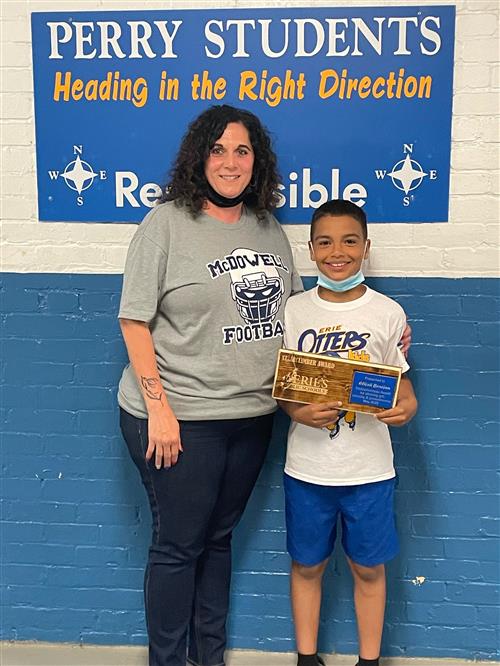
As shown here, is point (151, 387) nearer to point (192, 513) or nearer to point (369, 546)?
point (192, 513)

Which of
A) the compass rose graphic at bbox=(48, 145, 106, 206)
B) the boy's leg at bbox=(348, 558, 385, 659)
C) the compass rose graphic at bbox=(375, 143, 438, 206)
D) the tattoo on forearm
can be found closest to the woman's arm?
the tattoo on forearm

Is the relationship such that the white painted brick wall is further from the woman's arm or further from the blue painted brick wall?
the woman's arm

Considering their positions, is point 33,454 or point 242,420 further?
point 33,454

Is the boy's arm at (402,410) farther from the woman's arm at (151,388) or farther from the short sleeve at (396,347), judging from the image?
the woman's arm at (151,388)

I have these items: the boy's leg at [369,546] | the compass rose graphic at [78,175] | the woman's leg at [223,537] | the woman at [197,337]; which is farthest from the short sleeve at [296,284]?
the compass rose graphic at [78,175]

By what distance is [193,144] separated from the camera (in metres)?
2.12

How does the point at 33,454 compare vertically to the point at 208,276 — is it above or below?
below

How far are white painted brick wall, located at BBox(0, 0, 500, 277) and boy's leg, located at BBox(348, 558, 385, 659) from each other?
3.08 ft

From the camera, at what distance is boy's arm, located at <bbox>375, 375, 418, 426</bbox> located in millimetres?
2074

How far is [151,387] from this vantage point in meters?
2.05

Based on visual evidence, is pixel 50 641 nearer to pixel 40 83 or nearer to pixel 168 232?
pixel 168 232

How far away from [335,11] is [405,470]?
1491mm

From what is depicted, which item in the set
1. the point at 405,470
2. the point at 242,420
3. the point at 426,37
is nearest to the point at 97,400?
the point at 242,420

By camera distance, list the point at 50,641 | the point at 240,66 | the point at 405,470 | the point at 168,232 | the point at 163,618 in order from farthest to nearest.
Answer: the point at 50,641 → the point at 405,470 → the point at 240,66 → the point at 163,618 → the point at 168,232
